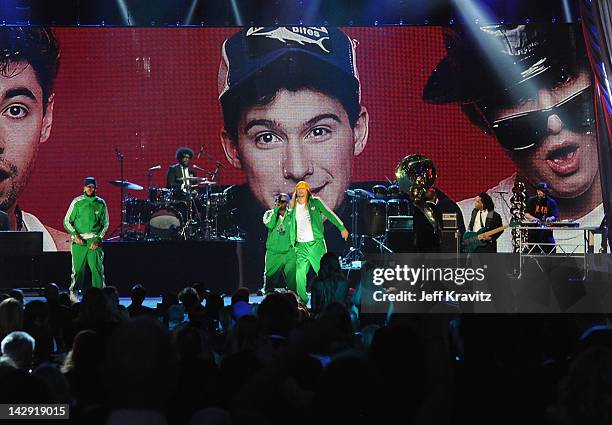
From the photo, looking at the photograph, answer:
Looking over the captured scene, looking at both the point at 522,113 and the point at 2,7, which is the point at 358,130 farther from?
the point at 2,7

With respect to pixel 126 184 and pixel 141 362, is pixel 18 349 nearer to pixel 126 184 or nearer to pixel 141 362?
pixel 141 362

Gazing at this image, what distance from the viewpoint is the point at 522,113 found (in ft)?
51.7

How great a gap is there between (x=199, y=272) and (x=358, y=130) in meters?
4.08

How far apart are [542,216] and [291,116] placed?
184 inches

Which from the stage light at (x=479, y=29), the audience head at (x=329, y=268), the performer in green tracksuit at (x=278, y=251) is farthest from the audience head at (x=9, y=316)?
the stage light at (x=479, y=29)

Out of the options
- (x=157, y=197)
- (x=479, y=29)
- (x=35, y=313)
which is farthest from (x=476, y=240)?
(x=35, y=313)

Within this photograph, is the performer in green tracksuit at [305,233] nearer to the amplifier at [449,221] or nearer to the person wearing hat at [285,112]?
the amplifier at [449,221]

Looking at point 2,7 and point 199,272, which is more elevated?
point 2,7

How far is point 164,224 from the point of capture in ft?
47.9

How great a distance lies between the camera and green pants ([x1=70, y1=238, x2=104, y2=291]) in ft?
43.3

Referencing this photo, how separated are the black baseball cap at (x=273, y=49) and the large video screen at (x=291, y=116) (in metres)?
0.02

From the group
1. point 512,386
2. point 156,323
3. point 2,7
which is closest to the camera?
point 156,323

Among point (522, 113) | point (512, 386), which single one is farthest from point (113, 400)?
point (522, 113)

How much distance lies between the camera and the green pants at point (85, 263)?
13.2 meters
